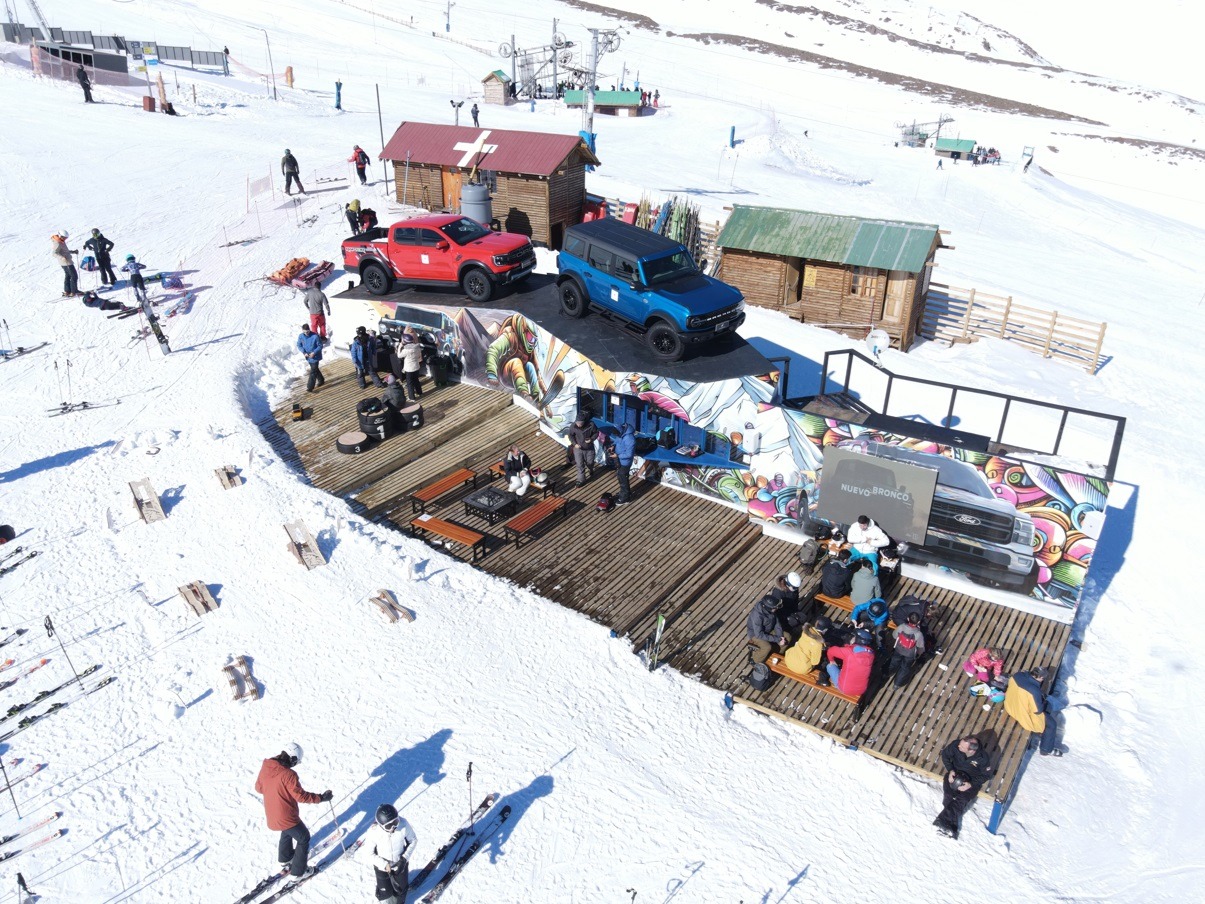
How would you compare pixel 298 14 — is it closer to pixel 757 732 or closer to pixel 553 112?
pixel 553 112

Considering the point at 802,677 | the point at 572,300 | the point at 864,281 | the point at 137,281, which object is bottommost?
the point at 802,677

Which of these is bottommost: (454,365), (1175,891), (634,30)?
(1175,891)

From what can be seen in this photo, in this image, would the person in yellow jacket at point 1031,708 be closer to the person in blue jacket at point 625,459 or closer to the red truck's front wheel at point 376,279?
the person in blue jacket at point 625,459

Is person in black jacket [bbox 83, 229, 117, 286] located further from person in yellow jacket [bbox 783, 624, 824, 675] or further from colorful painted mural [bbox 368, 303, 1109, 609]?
person in yellow jacket [bbox 783, 624, 824, 675]

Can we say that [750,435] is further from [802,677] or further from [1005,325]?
[1005,325]

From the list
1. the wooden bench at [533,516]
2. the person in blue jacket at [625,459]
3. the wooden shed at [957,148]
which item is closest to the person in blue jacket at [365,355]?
the wooden bench at [533,516]

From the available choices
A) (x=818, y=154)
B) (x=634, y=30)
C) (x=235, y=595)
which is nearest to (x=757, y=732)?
(x=235, y=595)

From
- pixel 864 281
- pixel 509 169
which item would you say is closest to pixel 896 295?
pixel 864 281
